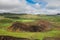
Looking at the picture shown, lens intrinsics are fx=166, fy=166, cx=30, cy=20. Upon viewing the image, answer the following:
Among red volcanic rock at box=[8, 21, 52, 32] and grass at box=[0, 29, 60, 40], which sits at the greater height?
red volcanic rock at box=[8, 21, 52, 32]

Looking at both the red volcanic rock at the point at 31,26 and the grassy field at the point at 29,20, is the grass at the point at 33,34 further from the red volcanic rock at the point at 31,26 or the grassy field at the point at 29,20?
the red volcanic rock at the point at 31,26

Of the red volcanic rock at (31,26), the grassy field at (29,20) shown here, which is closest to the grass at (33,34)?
Result: the grassy field at (29,20)

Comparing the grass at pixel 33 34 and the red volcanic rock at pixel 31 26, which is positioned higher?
→ the red volcanic rock at pixel 31 26

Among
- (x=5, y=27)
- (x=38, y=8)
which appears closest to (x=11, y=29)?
(x=5, y=27)

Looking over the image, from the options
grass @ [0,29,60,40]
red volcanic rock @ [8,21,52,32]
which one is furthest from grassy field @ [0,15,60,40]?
red volcanic rock @ [8,21,52,32]

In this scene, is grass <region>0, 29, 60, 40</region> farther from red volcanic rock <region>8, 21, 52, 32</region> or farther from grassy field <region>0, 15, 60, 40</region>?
red volcanic rock <region>8, 21, 52, 32</region>

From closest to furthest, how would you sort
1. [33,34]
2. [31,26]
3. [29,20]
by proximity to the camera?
[33,34], [31,26], [29,20]

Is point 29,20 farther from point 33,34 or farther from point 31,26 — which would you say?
point 33,34

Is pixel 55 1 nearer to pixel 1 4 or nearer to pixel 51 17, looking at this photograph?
pixel 51 17

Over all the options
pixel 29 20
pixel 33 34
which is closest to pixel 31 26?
pixel 29 20

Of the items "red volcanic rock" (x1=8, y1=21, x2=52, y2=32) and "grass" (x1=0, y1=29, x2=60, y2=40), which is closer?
"grass" (x1=0, y1=29, x2=60, y2=40)

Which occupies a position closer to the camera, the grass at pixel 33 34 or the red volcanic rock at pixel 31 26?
the grass at pixel 33 34
